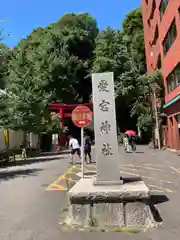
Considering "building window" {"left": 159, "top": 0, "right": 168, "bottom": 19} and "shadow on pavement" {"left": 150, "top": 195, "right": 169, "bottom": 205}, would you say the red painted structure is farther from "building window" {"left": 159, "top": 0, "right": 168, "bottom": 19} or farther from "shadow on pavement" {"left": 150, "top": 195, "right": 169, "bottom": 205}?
"shadow on pavement" {"left": 150, "top": 195, "right": 169, "bottom": 205}

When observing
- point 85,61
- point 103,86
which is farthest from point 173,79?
point 85,61

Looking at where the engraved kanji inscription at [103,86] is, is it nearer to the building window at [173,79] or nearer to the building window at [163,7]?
the building window at [173,79]

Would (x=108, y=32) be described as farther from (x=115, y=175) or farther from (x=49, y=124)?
(x=115, y=175)

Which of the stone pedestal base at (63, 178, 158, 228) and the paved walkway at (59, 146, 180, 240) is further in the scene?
the stone pedestal base at (63, 178, 158, 228)

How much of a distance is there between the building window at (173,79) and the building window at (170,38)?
7.52 feet

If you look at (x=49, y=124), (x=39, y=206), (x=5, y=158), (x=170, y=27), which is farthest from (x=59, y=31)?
(x=39, y=206)

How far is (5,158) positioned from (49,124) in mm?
13800

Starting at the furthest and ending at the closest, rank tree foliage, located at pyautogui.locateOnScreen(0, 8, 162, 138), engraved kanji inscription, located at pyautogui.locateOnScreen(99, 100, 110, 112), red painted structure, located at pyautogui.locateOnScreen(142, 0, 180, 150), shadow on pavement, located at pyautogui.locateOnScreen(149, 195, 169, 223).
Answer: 1. tree foliage, located at pyautogui.locateOnScreen(0, 8, 162, 138)
2. red painted structure, located at pyautogui.locateOnScreen(142, 0, 180, 150)
3. engraved kanji inscription, located at pyautogui.locateOnScreen(99, 100, 110, 112)
4. shadow on pavement, located at pyautogui.locateOnScreen(149, 195, 169, 223)

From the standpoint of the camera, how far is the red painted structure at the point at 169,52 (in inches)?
1037

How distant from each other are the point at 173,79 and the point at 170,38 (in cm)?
335

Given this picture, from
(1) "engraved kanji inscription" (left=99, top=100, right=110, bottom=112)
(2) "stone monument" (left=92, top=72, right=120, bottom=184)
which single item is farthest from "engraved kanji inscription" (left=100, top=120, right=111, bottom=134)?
(1) "engraved kanji inscription" (left=99, top=100, right=110, bottom=112)

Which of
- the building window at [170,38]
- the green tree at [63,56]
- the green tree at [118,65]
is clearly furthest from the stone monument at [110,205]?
the green tree at [118,65]

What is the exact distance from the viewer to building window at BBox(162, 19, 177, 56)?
27.1 metres

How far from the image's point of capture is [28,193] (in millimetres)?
10930
